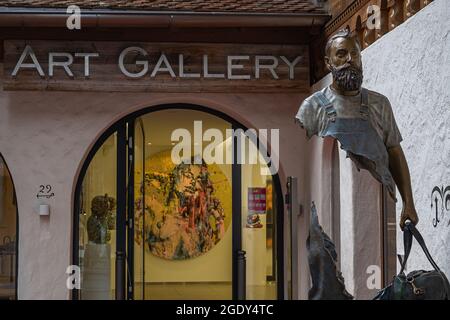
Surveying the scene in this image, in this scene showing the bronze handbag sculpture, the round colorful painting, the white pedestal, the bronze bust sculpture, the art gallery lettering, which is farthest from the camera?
the round colorful painting

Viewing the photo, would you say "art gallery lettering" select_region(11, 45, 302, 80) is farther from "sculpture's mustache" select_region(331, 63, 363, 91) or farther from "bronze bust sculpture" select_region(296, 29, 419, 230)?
"sculpture's mustache" select_region(331, 63, 363, 91)

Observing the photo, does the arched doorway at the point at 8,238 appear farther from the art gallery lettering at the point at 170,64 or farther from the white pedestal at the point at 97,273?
the art gallery lettering at the point at 170,64

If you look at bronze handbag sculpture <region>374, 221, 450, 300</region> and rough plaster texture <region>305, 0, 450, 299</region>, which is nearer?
bronze handbag sculpture <region>374, 221, 450, 300</region>

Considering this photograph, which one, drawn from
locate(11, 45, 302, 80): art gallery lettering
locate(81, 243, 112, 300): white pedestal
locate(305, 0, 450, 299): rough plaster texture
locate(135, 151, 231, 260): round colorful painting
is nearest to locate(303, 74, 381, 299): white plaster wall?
locate(305, 0, 450, 299): rough plaster texture

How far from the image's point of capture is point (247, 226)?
1161 centimetres

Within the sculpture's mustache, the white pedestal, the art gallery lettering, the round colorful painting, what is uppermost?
the art gallery lettering

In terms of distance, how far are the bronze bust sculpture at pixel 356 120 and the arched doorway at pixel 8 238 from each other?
21.0ft

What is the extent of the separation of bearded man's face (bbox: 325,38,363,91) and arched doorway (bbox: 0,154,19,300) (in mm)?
→ 6541

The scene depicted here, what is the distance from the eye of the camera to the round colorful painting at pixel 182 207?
12.4 m

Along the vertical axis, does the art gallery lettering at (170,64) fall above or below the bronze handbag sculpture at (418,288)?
above

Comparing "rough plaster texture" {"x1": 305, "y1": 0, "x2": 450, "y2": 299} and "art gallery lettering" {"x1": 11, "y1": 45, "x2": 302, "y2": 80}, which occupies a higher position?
"art gallery lettering" {"x1": 11, "y1": 45, "x2": 302, "y2": 80}

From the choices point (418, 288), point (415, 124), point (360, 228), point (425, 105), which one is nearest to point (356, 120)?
point (418, 288)

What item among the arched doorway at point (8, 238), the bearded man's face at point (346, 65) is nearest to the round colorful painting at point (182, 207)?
A: the arched doorway at point (8, 238)

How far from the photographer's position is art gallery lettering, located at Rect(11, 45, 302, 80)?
34.8 ft
